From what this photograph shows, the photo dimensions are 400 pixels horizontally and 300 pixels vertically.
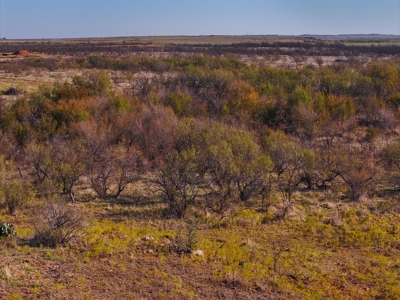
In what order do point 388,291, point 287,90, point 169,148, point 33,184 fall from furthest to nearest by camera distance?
point 287,90, point 169,148, point 33,184, point 388,291

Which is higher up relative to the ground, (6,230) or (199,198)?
(6,230)

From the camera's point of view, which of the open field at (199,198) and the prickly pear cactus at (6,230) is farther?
the prickly pear cactus at (6,230)

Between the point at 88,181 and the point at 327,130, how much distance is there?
14897 mm

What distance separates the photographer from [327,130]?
25359mm

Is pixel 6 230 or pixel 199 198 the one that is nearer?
pixel 6 230

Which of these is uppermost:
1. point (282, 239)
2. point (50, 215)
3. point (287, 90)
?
point (287, 90)

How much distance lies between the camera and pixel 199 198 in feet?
52.5

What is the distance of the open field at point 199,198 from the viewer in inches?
382

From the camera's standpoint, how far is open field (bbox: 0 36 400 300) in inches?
382

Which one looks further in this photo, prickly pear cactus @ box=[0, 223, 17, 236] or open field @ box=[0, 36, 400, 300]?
prickly pear cactus @ box=[0, 223, 17, 236]

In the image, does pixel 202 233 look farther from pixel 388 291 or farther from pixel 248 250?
pixel 388 291

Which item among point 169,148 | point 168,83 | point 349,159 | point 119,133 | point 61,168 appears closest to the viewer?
point 61,168

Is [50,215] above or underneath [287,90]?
underneath

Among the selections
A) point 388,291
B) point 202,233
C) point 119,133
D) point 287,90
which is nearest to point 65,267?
point 202,233
